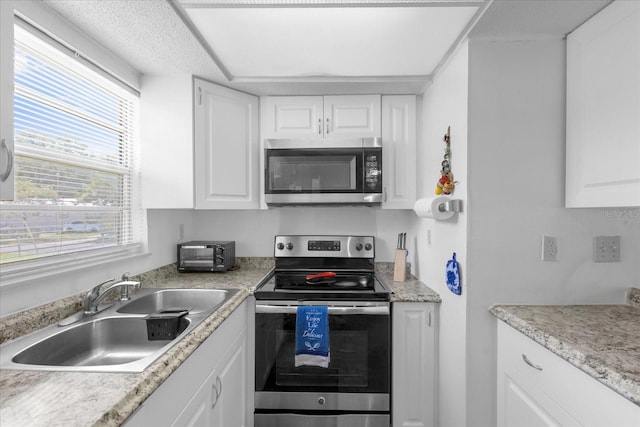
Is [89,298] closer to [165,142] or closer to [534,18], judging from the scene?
[165,142]

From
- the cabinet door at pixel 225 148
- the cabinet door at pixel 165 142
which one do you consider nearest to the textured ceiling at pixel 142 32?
the cabinet door at pixel 165 142

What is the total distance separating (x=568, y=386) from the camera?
1.02 metres

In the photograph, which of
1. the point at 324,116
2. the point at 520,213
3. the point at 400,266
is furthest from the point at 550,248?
the point at 324,116

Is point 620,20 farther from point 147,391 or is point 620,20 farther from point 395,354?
point 147,391

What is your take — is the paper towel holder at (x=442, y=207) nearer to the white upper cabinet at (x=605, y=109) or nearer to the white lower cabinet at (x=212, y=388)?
the white upper cabinet at (x=605, y=109)

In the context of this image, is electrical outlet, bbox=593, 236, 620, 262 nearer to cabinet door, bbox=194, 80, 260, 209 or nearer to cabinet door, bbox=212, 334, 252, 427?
cabinet door, bbox=212, 334, 252, 427

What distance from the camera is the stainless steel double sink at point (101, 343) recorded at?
0.99 metres

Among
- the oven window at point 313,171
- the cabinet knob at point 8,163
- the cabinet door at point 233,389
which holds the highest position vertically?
the oven window at point 313,171

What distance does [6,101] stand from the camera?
833 mm

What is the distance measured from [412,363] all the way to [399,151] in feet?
4.35

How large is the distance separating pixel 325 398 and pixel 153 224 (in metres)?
1.47

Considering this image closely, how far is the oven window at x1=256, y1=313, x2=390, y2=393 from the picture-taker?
5.88 feet

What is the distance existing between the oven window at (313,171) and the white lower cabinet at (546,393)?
3.85ft

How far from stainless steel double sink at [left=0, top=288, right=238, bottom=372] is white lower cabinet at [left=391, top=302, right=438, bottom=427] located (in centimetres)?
97
